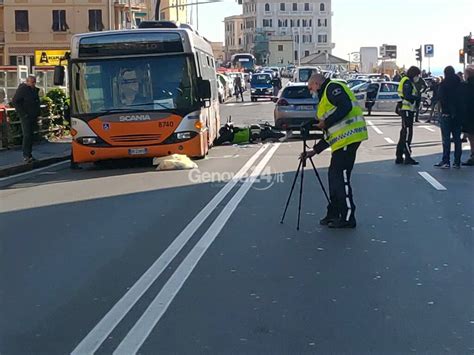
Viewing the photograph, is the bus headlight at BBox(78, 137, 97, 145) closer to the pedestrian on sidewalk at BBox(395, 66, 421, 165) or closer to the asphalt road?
the asphalt road

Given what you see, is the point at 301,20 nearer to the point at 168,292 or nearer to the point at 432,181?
the point at 432,181

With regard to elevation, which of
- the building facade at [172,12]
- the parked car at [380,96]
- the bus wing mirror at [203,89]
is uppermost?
the building facade at [172,12]

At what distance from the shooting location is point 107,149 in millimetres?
18172

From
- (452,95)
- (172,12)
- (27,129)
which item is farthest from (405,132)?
(172,12)

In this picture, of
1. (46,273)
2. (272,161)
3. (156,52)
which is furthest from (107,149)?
(46,273)

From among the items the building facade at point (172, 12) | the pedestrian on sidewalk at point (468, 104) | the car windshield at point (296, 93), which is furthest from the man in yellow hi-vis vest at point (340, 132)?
the building facade at point (172, 12)

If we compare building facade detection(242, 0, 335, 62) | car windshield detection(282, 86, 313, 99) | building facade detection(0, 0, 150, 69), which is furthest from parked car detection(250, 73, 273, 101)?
building facade detection(242, 0, 335, 62)

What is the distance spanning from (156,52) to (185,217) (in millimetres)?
8004

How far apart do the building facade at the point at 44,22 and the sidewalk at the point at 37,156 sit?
49329 millimetres

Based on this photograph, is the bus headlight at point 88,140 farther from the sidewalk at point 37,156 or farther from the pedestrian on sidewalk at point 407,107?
the pedestrian on sidewalk at point 407,107

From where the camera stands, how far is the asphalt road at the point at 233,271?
6.09 metres

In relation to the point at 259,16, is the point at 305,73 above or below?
below

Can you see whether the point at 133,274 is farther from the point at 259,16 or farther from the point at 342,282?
the point at 259,16

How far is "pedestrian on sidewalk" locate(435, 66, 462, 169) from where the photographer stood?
1723 cm
